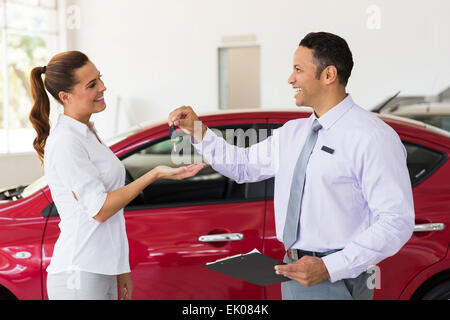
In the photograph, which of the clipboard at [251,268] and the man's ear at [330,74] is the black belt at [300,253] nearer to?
the clipboard at [251,268]

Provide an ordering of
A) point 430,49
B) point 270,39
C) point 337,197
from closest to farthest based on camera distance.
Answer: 1. point 337,197
2. point 430,49
3. point 270,39

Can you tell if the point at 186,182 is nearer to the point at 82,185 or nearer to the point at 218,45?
the point at 82,185

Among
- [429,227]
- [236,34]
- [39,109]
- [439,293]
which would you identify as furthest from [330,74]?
[236,34]

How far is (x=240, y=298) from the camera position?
2.68 meters

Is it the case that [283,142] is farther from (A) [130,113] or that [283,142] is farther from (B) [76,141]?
(A) [130,113]

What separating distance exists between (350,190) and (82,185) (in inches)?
34.9

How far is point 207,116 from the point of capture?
2912 mm

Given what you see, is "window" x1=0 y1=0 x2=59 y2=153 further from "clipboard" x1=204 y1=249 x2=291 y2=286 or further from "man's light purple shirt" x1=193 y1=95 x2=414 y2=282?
"man's light purple shirt" x1=193 y1=95 x2=414 y2=282

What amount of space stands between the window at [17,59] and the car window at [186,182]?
9349mm

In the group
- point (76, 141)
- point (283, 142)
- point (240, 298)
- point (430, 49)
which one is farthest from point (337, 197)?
point (430, 49)

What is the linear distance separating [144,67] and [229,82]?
7.12 ft

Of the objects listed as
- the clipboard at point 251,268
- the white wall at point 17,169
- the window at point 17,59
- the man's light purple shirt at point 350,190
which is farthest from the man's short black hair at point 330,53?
the window at point 17,59

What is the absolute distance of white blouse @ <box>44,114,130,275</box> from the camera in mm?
1854

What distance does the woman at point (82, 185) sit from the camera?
186cm
